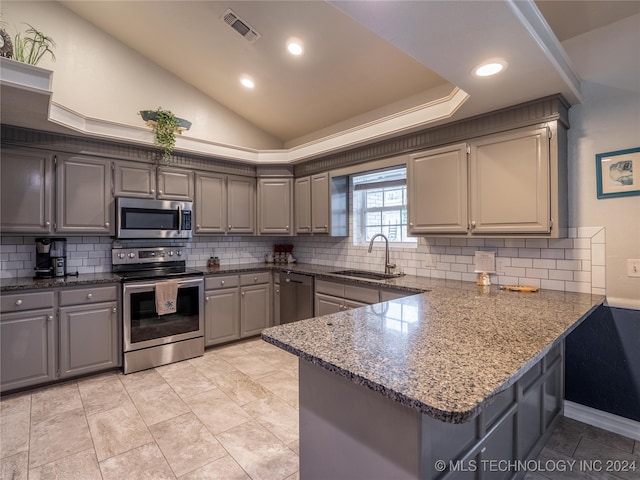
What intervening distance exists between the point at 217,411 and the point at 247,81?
3.41 metres

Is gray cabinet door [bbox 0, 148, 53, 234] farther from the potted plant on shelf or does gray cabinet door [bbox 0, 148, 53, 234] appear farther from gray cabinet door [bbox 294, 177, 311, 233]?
gray cabinet door [bbox 294, 177, 311, 233]

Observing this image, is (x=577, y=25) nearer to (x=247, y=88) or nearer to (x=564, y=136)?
(x=564, y=136)

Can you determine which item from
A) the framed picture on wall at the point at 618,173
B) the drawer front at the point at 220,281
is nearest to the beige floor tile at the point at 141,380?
the drawer front at the point at 220,281

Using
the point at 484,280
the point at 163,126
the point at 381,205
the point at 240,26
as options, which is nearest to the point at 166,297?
the point at 163,126

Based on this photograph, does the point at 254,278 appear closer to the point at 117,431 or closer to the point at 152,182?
the point at 152,182

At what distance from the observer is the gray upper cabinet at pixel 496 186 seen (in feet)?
7.16

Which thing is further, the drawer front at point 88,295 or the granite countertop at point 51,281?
the drawer front at point 88,295

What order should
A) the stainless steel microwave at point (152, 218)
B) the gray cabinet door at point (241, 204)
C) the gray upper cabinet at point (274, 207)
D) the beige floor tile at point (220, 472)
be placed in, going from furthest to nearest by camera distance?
the gray upper cabinet at point (274, 207), the gray cabinet door at point (241, 204), the stainless steel microwave at point (152, 218), the beige floor tile at point (220, 472)

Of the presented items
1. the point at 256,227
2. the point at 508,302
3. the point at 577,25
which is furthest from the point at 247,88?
the point at 508,302

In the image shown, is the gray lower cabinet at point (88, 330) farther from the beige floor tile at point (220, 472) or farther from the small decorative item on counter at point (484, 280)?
the small decorative item on counter at point (484, 280)

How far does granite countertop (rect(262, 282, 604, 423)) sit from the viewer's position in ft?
2.78

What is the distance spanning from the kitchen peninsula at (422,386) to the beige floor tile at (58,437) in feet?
5.37

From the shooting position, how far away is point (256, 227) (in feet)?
14.3

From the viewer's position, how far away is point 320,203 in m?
4.01
